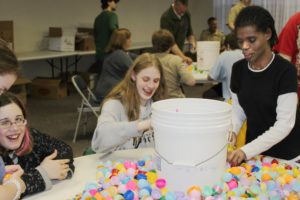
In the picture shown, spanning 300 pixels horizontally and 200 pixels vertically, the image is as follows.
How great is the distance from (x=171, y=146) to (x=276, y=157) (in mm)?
940

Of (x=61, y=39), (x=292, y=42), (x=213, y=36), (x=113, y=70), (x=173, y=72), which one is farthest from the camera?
(x=213, y=36)

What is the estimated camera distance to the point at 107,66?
4.36 m

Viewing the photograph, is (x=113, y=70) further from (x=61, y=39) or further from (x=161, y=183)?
(x=161, y=183)

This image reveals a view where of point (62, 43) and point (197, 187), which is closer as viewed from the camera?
point (197, 187)

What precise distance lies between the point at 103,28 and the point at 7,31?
1.58 meters

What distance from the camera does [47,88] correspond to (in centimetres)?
669

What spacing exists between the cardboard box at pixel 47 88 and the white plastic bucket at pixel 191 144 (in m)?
5.56

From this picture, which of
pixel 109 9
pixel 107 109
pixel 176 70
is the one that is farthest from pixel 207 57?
pixel 107 109

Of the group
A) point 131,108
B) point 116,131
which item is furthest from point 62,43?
point 116,131

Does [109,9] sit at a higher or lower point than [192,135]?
higher

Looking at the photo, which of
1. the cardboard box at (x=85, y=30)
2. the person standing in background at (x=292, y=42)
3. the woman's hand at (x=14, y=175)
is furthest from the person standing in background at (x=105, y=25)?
the woman's hand at (x=14, y=175)

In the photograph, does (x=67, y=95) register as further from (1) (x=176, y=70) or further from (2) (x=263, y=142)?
(2) (x=263, y=142)

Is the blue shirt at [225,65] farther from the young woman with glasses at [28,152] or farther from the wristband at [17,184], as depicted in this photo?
the wristband at [17,184]

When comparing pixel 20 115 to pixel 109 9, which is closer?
pixel 20 115
